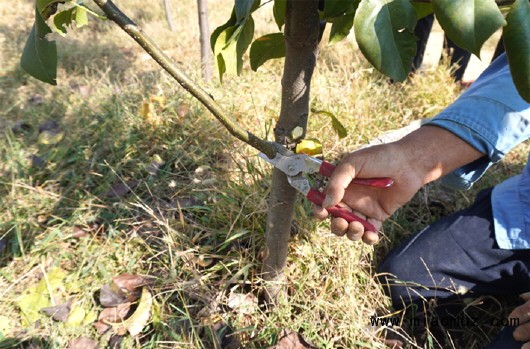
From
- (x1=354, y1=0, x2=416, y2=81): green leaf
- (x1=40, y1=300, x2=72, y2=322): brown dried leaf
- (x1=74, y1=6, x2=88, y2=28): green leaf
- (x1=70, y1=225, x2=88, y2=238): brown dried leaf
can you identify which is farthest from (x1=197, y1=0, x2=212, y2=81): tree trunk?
(x1=354, y1=0, x2=416, y2=81): green leaf

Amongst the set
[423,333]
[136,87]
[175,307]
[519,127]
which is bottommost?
[423,333]

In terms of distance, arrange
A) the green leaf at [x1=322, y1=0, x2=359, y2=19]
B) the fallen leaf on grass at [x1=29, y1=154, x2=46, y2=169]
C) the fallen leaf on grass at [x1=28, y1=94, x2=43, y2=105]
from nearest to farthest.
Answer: the green leaf at [x1=322, y1=0, x2=359, y2=19] < the fallen leaf on grass at [x1=29, y1=154, x2=46, y2=169] < the fallen leaf on grass at [x1=28, y1=94, x2=43, y2=105]

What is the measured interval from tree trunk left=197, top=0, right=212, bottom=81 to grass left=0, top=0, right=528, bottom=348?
0.07m

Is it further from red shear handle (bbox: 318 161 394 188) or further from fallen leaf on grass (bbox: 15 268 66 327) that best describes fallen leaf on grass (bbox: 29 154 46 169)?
red shear handle (bbox: 318 161 394 188)

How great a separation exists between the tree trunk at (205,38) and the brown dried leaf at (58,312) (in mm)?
Result: 1289

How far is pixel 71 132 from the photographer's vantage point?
1789 mm

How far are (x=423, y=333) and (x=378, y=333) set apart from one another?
0.54ft

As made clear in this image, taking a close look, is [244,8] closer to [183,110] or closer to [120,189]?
[120,189]

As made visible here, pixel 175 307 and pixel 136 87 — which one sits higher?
pixel 136 87

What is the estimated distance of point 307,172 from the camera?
0.87 m

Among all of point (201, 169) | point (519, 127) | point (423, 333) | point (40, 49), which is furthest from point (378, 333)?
point (40, 49)

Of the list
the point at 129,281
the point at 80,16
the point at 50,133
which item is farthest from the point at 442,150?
the point at 50,133

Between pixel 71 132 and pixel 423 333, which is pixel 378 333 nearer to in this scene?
pixel 423 333

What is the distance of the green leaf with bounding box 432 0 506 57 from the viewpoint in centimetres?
38
